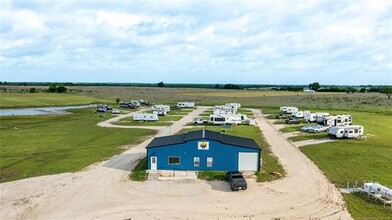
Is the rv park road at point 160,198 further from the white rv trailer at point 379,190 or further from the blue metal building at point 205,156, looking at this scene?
the blue metal building at point 205,156

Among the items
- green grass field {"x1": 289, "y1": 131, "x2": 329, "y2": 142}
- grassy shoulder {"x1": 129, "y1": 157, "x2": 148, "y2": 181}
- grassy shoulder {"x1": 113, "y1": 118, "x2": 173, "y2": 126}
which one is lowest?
grassy shoulder {"x1": 129, "y1": 157, "x2": 148, "y2": 181}

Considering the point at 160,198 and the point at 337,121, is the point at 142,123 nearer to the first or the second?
the point at 337,121

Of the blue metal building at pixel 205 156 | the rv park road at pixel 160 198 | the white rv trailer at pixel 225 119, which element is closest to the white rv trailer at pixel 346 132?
the rv park road at pixel 160 198

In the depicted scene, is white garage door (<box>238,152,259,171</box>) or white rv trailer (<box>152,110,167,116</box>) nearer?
white garage door (<box>238,152,259,171</box>)

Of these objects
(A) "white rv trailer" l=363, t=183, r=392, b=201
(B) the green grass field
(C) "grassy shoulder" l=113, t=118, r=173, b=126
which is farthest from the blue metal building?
(C) "grassy shoulder" l=113, t=118, r=173, b=126

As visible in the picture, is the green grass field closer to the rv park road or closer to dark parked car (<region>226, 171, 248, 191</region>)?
the rv park road

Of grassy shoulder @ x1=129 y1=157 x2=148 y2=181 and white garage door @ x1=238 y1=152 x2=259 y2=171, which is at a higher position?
white garage door @ x1=238 y1=152 x2=259 y2=171

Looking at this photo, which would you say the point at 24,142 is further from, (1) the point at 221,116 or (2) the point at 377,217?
(2) the point at 377,217
